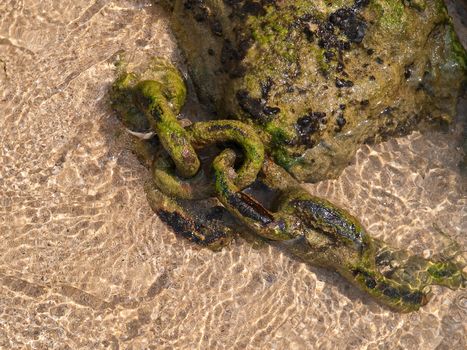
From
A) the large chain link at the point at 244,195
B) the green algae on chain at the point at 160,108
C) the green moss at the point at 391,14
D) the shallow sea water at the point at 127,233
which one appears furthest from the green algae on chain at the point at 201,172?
the green moss at the point at 391,14

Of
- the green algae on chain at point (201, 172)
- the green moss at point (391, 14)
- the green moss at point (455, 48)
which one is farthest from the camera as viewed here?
the green moss at point (455, 48)

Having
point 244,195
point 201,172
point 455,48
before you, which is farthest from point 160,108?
point 455,48

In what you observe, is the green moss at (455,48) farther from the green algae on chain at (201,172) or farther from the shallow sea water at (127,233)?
the green algae on chain at (201,172)

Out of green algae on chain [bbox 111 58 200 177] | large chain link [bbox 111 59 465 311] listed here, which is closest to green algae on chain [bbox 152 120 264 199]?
large chain link [bbox 111 59 465 311]

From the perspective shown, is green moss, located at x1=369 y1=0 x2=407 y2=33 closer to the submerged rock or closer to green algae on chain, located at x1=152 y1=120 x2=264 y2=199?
the submerged rock

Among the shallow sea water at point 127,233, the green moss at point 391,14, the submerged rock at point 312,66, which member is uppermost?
the green moss at point 391,14

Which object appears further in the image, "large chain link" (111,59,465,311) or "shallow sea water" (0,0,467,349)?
"shallow sea water" (0,0,467,349)
